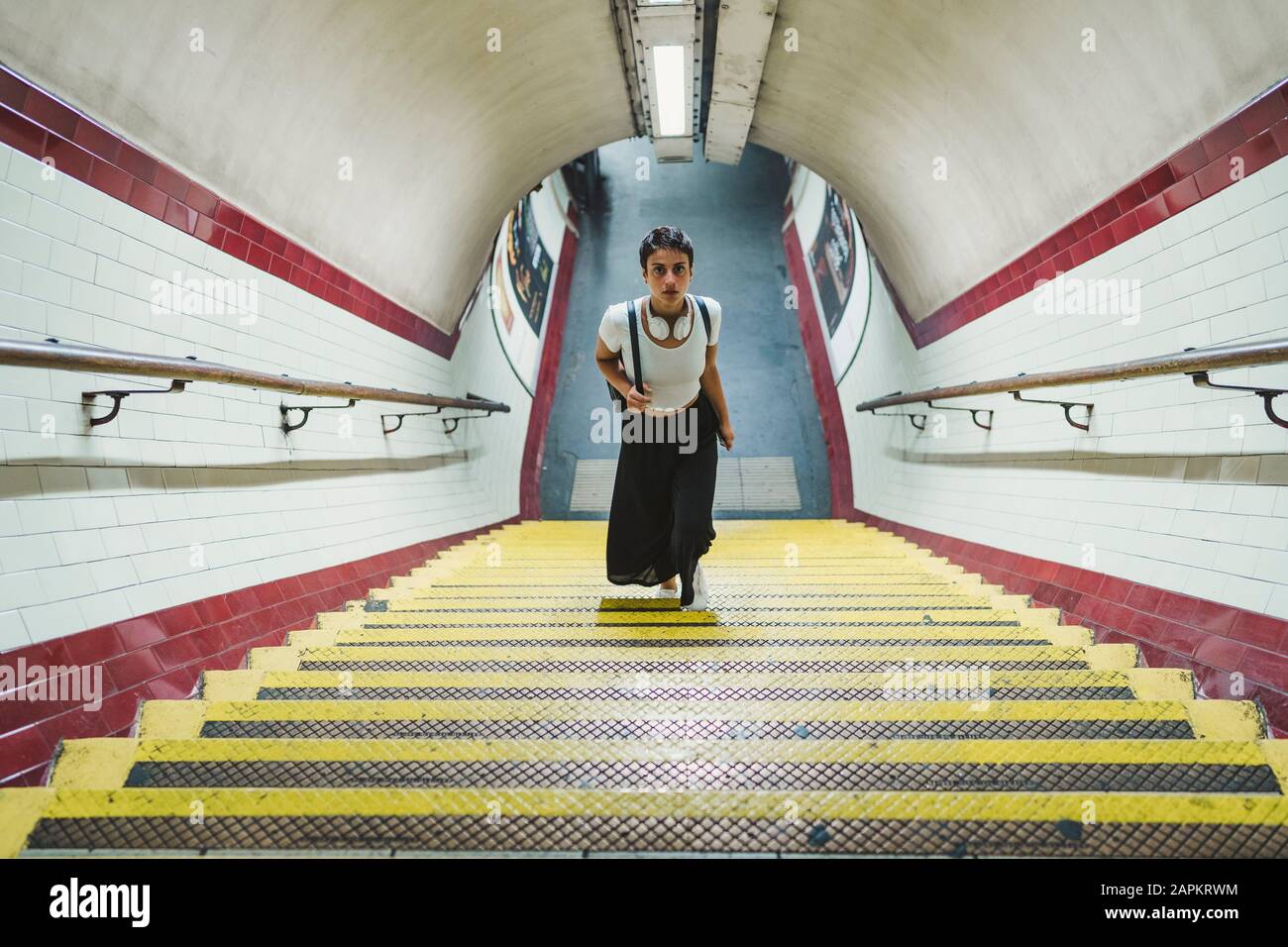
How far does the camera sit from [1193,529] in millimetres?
2479

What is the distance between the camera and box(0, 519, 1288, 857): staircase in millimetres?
1361

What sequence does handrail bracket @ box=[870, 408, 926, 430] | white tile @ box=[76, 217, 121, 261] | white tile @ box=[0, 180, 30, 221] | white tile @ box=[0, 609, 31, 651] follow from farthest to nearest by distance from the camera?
handrail bracket @ box=[870, 408, 926, 430] < white tile @ box=[76, 217, 121, 261] < white tile @ box=[0, 180, 30, 221] < white tile @ box=[0, 609, 31, 651]

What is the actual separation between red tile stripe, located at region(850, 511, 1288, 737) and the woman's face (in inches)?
77.2

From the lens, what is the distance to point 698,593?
3.09m

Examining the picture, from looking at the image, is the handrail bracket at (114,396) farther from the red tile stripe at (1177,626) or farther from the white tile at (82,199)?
the red tile stripe at (1177,626)

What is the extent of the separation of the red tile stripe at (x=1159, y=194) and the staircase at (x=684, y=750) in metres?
1.59

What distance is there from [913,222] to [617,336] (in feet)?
10.4

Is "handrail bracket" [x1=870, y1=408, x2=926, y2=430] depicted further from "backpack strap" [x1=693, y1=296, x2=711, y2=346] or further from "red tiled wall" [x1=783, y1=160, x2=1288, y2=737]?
"backpack strap" [x1=693, y1=296, x2=711, y2=346]

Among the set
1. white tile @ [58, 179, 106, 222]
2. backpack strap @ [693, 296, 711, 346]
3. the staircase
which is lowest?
the staircase

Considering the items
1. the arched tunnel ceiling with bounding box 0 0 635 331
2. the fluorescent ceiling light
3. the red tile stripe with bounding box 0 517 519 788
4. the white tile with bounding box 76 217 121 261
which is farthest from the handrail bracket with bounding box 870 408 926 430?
Answer: the white tile with bounding box 76 217 121 261
